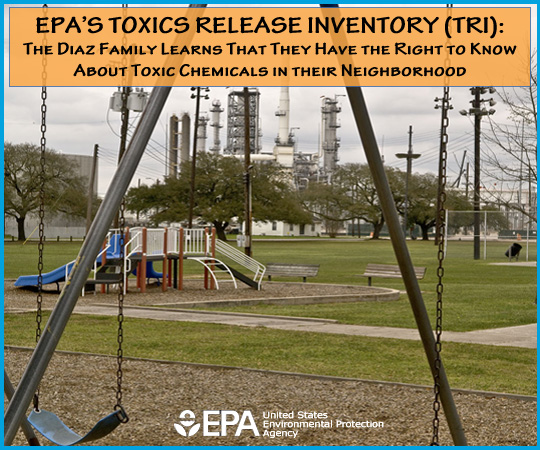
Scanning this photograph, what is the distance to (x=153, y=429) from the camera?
5.87 metres

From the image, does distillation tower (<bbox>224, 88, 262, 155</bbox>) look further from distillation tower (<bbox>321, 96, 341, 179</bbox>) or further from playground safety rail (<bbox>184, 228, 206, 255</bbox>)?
playground safety rail (<bbox>184, 228, 206, 255</bbox>)

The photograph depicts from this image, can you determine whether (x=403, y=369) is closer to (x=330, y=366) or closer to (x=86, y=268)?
(x=330, y=366)

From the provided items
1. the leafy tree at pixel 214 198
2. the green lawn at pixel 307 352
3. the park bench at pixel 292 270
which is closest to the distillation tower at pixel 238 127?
the leafy tree at pixel 214 198

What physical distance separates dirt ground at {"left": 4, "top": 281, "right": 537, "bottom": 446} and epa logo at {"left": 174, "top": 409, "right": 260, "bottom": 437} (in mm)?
43

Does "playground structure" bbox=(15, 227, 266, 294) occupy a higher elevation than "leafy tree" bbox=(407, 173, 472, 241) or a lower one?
lower

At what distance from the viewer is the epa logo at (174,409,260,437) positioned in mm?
5839

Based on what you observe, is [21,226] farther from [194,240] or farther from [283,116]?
[283,116]

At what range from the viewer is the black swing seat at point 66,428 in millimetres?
4297

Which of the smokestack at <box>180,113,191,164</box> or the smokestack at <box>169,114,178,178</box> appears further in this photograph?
the smokestack at <box>169,114,178,178</box>

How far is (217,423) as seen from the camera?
6.11m

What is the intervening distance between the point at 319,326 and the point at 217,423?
590 cm

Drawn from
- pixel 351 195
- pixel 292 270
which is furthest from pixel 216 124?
pixel 292 270

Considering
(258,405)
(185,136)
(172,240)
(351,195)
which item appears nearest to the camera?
(258,405)

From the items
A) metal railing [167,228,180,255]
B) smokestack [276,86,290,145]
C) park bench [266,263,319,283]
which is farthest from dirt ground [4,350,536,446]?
smokestack [276,86,290,145]
